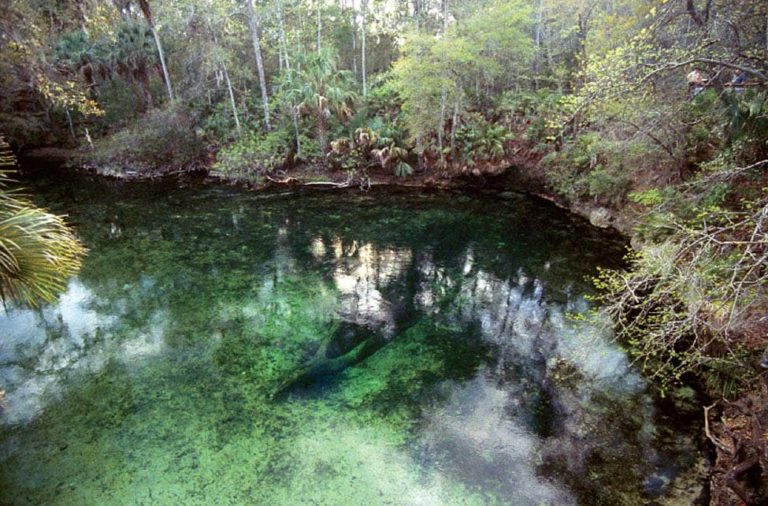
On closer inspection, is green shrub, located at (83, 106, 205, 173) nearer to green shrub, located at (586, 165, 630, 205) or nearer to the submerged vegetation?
the submerged vegetation

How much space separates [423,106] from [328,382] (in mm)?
13324

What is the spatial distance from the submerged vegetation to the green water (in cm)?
156

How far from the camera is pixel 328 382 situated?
7.02 m

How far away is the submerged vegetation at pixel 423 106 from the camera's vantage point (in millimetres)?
8039

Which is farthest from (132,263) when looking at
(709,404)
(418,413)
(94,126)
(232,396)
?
(94,126)

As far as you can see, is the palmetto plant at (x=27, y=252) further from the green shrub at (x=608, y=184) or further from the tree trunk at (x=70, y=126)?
the tree trunk at (x=70, y=126)

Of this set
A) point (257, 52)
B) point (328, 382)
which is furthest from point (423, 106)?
point (328, 382)

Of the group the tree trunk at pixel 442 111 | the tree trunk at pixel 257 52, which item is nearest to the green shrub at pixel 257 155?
the tree trunk at pixel 257 52

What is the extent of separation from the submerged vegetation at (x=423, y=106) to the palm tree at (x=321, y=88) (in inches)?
3.1

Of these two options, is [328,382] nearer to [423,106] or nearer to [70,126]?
[423,106]

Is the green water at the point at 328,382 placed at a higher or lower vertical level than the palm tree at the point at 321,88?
lower

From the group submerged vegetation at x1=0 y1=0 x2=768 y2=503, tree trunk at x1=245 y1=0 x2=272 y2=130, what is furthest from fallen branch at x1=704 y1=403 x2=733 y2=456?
tree trunk at x1=245 y1=0 x2=272 y2=130

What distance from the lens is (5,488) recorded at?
5.10 m

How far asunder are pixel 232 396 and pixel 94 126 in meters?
25.5
